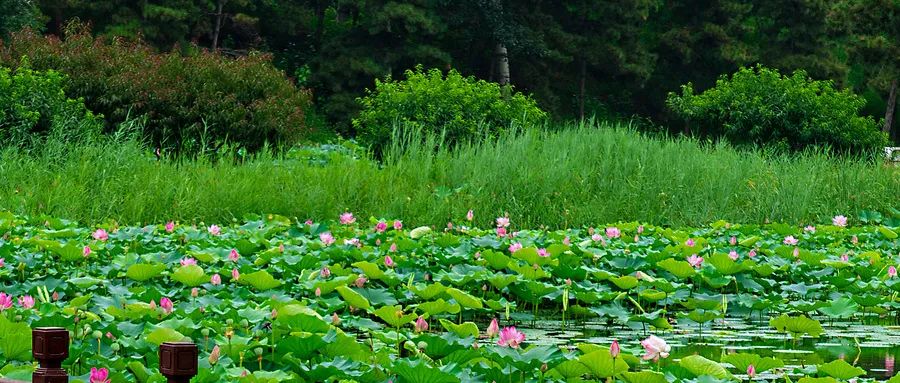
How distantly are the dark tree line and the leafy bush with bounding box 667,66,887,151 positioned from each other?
765 centimetres

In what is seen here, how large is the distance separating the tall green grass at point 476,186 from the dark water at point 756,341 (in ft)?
13.3

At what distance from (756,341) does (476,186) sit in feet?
17.1

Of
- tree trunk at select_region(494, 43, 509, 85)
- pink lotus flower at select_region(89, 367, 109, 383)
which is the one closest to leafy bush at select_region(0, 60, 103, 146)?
pink lotus flower at select_region(89, 367, 109, 383)

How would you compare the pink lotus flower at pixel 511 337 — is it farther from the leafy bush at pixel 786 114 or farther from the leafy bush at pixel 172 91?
the leafy bush at pixel 786 114

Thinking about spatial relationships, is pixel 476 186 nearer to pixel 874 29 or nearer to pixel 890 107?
pixel 874 29

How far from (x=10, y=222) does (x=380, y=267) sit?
2479mm

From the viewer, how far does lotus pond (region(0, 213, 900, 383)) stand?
3439 mm

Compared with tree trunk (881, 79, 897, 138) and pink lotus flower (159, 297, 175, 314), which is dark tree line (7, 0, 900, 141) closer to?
tree trunk (881, 79, 897, 138)

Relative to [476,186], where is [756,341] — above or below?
above

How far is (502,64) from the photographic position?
29.7m

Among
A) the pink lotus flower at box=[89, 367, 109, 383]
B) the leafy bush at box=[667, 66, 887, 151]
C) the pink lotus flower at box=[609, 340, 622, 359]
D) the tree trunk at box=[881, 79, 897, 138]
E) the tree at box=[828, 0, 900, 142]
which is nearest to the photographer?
the pink lotus flower at box=[89, 367, 109, 383]

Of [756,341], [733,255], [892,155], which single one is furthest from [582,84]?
[756,341]

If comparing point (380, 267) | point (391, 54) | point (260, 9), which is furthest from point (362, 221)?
point (260, 9)

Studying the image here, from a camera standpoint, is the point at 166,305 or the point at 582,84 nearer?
the point at 166,305
